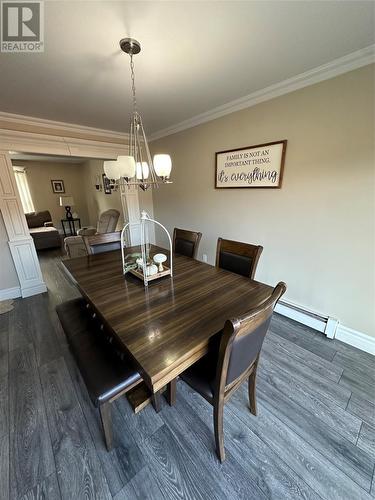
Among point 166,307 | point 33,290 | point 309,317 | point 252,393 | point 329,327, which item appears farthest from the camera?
point 33,290

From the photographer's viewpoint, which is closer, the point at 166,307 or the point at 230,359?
the point at 230,359

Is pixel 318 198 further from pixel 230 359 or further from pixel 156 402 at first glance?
pixel 156 402

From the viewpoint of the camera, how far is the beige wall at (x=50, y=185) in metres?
6.10

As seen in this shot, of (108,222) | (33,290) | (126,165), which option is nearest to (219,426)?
(126,165)

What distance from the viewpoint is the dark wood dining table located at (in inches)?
31.2

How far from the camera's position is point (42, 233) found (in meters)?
4.91

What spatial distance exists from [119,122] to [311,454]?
3.82 metres

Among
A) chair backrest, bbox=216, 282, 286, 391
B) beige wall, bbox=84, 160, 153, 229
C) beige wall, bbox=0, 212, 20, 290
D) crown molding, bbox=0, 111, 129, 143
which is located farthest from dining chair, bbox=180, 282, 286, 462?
beige wall, bbox=84, 160, 153, 229

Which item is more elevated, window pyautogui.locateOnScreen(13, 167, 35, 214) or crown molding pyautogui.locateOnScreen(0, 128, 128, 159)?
crown molding pyautogui.locateOnScreen(0, 128, 128, 159)

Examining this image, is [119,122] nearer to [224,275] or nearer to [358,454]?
[224,275]

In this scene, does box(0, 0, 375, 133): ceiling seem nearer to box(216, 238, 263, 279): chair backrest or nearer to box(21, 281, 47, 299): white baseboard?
box(216, 238, 263, 279): chair backrest

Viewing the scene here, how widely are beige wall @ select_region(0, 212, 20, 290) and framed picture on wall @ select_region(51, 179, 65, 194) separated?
15.7ft

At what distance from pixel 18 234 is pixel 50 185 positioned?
15.8 ft

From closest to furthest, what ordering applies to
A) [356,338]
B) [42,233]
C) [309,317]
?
[356,338] < [309,317] < [42,233]
